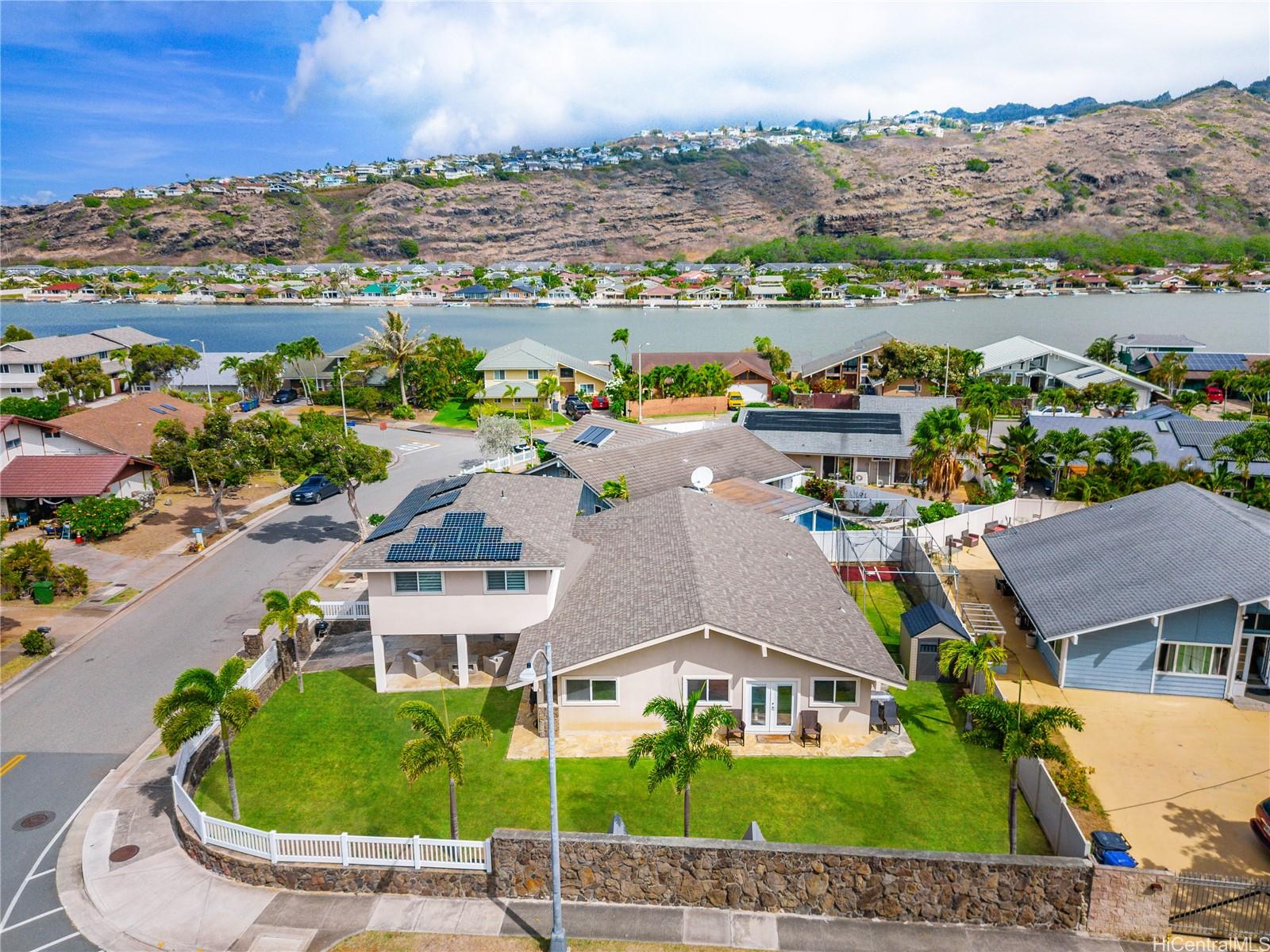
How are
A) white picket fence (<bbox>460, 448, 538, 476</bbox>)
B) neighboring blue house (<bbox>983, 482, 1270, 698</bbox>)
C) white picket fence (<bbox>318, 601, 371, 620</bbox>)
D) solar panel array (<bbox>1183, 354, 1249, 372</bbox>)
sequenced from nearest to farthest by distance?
neighboring blue house (<bbox>983, 482, 1270, 698</bbox>), white picket fence (<bbox>318, 601, 371, 620</bbox>), white picket fence (<bbox>460, 448, 538, 476</bbox>), solar panel array (<bbox>1183, 354, 1249, 372</bbox>)

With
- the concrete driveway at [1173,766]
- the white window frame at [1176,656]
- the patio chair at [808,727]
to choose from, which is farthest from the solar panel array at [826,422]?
the patio chair at [808,727]

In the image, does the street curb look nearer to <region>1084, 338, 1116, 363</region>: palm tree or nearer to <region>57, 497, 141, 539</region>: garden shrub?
<region>57, 497, 141, 539</region>: garden shrub

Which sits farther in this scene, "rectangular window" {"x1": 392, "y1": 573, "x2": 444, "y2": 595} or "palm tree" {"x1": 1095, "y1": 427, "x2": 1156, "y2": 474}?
"palm tree" {"x1": 1095, "y1": 427, "x2": 1156, "y2": 474}

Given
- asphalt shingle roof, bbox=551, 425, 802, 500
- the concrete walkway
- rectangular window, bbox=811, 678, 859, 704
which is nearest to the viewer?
the concrete walkway

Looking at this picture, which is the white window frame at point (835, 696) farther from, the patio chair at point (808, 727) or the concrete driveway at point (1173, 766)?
the concrete driveway at point (1173, 766)

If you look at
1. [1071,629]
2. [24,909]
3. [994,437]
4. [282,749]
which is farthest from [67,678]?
[994,437]

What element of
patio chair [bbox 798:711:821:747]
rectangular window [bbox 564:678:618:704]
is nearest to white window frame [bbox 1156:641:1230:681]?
patio chair [bbox 798:711:821:747]

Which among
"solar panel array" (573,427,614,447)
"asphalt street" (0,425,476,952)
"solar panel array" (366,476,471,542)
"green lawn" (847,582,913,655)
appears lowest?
"green lawn" (847,582,913,655)
